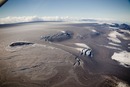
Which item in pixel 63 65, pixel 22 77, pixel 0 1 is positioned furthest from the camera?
pixel 63 65

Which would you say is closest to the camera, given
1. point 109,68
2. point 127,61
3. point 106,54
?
point 109,68

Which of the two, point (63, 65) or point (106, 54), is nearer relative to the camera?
point (63, 65)

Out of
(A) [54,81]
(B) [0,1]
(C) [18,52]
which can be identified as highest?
(B) [0,1]

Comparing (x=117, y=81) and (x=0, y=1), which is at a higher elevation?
(x=0, y=1)

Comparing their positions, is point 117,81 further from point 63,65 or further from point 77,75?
point 63,65

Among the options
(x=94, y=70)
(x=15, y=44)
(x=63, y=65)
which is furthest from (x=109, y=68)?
(x=15, y=44)

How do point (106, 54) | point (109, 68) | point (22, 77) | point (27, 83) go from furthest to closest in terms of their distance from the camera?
point (106, 54), point (109, 68), point (22, 77), point (27, 83)

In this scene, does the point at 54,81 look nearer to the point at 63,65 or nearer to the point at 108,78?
the point at 63,65

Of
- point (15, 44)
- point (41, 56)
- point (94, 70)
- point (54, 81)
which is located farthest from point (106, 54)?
point (15, 44)

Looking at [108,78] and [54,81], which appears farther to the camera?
[108,78]
